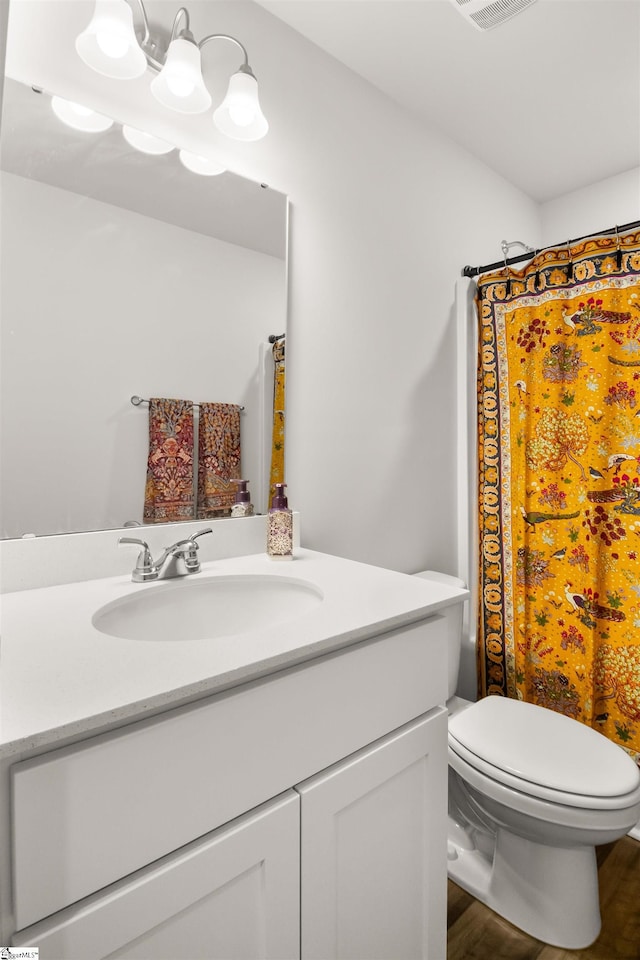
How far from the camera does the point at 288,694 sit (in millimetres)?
752

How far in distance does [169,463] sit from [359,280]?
937 mm

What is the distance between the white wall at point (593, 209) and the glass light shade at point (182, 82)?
1.99m

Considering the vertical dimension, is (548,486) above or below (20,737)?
above

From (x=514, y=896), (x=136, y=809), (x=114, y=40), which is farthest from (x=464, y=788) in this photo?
(x=114, y=40)

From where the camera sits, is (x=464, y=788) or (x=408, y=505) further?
(x=408, y=505)

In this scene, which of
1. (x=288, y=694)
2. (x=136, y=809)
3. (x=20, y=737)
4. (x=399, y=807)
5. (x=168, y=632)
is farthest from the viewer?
(x=168, y=632)

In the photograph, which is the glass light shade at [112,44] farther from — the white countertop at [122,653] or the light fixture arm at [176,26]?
the white countertop at [122,653]

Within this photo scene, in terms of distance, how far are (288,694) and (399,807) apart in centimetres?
38

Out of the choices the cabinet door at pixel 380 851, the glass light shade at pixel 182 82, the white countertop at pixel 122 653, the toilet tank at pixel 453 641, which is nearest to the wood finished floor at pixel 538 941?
the cabinet door at pixel 380 851

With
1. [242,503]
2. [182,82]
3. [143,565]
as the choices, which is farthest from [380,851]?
[182,82]

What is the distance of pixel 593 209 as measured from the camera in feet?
7.79

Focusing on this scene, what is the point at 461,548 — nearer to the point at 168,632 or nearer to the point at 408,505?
the point at 408,505

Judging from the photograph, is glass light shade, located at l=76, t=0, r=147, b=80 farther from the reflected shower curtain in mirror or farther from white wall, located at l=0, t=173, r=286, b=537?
the reflected shower curtain in mirror

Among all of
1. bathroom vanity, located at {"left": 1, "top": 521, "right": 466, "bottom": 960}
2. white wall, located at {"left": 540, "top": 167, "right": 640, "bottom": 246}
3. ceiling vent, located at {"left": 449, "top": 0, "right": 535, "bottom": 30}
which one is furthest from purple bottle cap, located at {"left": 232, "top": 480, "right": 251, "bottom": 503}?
white wall, located at {"left": 540, "top": 167, "right": 640, "bottom": 246}
